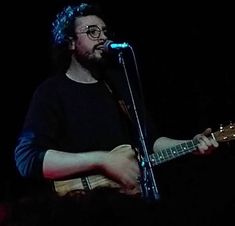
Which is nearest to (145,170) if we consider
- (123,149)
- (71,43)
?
(123,149)

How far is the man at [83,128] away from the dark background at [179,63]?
679 mm

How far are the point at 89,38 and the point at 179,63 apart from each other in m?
1.08

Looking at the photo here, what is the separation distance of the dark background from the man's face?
586 millimetres

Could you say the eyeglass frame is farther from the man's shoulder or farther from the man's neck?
the man's shoulder

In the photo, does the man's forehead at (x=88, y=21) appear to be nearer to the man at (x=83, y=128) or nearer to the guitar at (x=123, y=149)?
the man at (x=83, y=128)

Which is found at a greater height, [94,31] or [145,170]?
[94,31]

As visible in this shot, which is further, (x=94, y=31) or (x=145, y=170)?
(x=94, y=31)

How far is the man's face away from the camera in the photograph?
9.67 ft

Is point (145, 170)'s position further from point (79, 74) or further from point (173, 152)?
point (79, 74)

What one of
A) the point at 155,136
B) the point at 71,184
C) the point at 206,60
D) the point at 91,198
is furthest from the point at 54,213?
the point at 206,60

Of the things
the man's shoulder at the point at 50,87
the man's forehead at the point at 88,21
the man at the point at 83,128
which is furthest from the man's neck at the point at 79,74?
the man's forehead at the point at 88,21

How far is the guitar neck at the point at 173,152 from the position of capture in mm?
2746

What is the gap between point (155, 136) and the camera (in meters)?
2.99

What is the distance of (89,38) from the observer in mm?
2992
